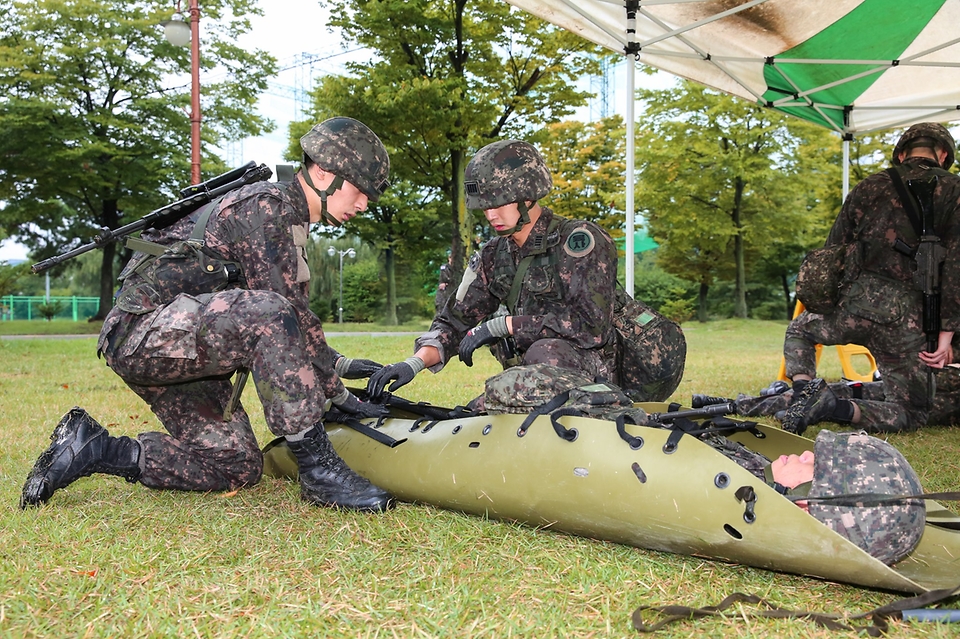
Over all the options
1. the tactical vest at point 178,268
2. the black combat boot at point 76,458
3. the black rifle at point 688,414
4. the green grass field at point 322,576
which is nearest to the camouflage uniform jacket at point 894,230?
the green grass field at point 322,576

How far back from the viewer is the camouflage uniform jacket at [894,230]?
482 centimetres

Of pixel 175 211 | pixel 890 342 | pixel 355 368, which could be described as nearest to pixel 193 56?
pixel 175 211

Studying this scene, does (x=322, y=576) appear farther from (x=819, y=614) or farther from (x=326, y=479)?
(x=819, y=614)

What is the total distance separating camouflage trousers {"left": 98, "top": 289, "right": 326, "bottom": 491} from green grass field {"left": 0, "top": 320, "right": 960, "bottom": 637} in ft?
0.53

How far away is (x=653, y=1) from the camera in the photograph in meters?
5.80

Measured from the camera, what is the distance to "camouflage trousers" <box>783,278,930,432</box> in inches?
193


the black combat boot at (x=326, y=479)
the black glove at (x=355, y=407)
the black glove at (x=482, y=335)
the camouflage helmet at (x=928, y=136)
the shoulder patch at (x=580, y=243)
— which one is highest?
the camouflage helmet at (x=928, y=136)

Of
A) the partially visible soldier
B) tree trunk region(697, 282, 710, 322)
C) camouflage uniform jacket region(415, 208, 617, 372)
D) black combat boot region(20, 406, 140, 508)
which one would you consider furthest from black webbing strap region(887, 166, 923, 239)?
tree trunk region(697, 282, 710, 322)

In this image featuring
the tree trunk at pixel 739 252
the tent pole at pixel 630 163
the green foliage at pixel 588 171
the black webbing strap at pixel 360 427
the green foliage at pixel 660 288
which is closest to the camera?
the black webbing strap at pixel 360 427

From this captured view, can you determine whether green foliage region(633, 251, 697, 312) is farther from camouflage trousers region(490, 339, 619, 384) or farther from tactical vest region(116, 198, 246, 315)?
tactical vest region(116, 198, 246, 315)

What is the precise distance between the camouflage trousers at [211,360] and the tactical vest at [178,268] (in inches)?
6.0

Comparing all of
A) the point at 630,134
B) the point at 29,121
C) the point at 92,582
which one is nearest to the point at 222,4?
the point at 29,121

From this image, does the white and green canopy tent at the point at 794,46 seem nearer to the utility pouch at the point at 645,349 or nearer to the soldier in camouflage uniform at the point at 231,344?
the utility pouch at the point at 645,349

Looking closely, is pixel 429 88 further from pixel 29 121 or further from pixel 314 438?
pixel 314 438
